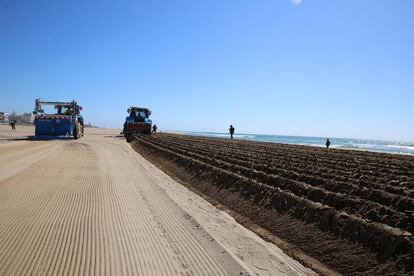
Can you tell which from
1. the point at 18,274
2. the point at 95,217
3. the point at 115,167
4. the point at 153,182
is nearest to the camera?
the point at 18,274

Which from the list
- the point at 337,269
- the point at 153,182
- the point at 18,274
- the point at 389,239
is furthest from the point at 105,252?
the point at 153,182

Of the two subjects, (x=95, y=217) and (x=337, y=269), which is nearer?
(x=337, y=269)

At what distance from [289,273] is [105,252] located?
96.2 inches

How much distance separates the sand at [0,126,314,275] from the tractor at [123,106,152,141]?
28785mm

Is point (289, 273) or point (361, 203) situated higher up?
point (361, 203)

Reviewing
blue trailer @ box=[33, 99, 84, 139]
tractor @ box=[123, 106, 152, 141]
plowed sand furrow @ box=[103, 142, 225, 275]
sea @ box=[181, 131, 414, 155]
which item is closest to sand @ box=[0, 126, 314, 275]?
plowed sand furrow @ box=[103, 142, 225, 275]

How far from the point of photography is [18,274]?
4.86 metres

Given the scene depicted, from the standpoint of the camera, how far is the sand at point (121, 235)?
211 inches

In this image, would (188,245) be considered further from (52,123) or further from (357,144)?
(357,144)

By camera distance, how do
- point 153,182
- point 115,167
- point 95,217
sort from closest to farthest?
point 95,217 → point 153,182 → point 115,167

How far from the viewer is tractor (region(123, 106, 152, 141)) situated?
4044cm

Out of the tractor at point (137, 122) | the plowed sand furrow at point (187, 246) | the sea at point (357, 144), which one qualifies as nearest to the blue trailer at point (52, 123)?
the tractor at point (137, 122)

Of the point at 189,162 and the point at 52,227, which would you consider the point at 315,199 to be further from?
the point at 189,162

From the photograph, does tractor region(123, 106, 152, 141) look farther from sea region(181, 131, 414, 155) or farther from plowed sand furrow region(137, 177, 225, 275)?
plowed sand furrow region(137, 177, 225, 275)
